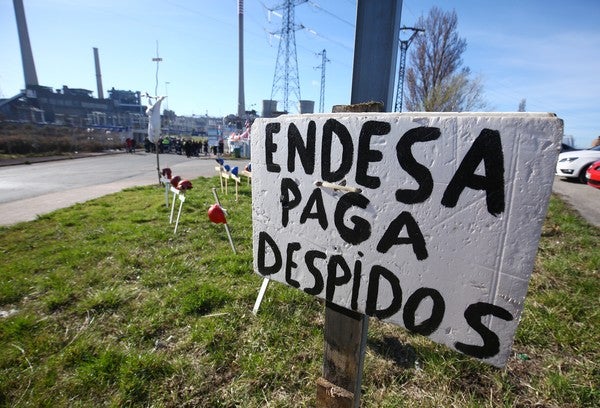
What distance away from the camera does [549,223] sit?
568 cm

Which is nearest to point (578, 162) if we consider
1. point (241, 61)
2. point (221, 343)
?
point (221, 343)

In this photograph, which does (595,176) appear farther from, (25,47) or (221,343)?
(25,47)

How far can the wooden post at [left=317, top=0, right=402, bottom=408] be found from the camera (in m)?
1.25

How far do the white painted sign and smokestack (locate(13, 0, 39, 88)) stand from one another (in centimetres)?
9929

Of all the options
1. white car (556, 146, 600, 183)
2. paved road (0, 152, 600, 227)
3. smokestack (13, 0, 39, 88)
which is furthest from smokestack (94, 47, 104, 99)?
white car (556, 146, 600, 183)

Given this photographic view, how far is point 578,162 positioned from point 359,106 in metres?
13.5

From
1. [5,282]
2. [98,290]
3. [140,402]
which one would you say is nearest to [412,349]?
[140,402]

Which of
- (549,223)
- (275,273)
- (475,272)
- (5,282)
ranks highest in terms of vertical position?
(475,272)

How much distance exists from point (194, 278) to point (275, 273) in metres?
2.71

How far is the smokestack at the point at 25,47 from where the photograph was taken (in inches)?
Result: 2606

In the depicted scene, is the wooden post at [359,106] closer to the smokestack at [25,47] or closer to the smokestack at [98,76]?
the smokestack at [25,47]

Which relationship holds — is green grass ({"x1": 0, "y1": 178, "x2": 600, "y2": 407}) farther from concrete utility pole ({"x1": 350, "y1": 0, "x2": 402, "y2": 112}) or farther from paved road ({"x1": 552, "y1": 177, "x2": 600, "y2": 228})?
paved road ({"x1": 552, "y1": 177, "x2": 600, "y2": 228})

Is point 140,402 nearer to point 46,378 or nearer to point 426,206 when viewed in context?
point 46,378

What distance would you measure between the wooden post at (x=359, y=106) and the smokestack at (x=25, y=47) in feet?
324
